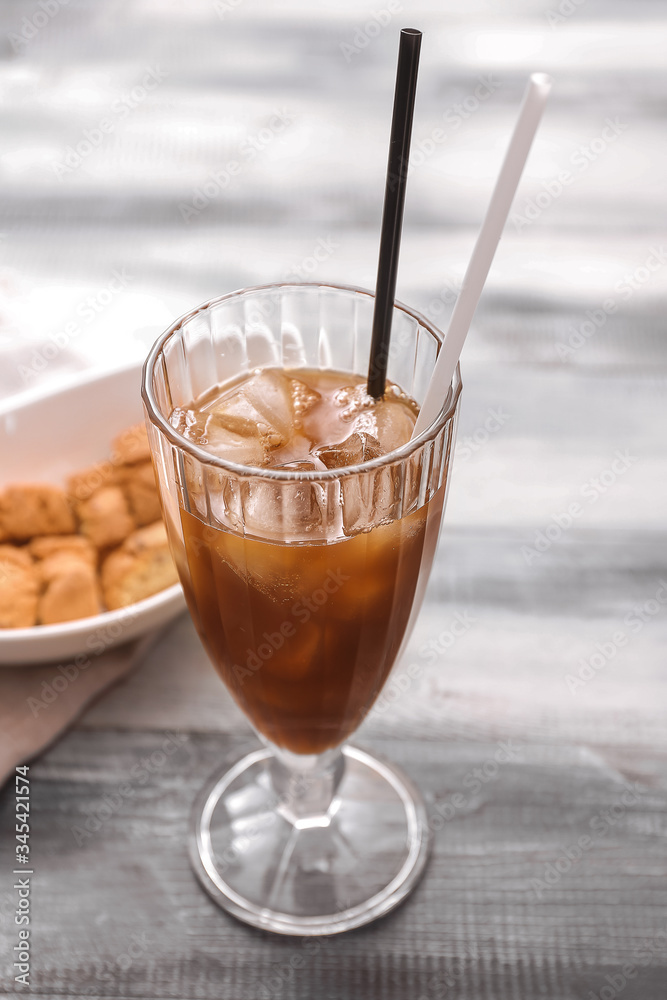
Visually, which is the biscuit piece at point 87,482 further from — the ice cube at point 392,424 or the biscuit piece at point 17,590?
the ice cube at point 392,424

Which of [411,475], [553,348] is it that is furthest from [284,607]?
[553,348]

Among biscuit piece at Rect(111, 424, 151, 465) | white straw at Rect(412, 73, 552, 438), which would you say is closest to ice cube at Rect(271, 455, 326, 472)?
white straw at Rect(412, 73, 552, 438)

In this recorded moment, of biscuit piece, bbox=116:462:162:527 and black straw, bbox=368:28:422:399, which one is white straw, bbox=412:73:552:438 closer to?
black straw, bbox=368:28:422:399

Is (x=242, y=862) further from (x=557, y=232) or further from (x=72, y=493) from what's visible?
(x=557, y=232)

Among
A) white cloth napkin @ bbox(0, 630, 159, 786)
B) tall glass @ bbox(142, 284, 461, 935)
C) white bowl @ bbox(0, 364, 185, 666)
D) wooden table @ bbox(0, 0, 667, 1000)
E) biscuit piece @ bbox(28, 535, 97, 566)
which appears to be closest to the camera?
tall glass @ bbox(142, 284, 461, 935)

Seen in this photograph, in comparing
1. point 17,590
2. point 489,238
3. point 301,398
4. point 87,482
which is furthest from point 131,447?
point 489,238
